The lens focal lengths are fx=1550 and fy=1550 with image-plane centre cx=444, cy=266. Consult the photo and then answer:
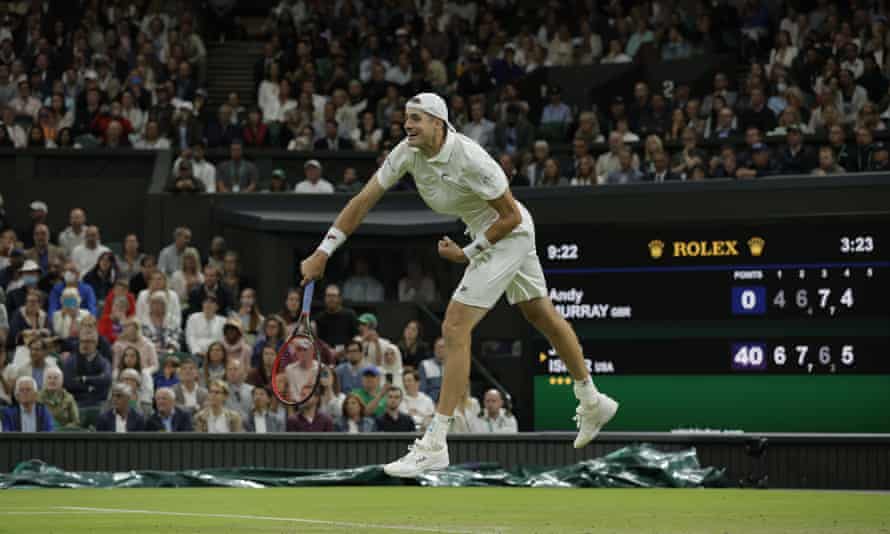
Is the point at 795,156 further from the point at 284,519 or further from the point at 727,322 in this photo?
the point at 284,519

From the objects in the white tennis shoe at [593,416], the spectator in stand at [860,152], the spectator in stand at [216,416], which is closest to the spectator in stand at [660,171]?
the spectator in stand at [860,152]

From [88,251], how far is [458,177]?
1045 cm

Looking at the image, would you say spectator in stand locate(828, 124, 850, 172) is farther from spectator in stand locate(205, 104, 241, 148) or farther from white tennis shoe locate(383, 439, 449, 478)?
white tennis shoe locate(383, 439, 449, 478)

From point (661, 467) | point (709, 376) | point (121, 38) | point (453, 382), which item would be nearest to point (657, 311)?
point (709, 376)

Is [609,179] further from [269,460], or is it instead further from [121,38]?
[121,38]

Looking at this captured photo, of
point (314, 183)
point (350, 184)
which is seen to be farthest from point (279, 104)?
point (350, 184)

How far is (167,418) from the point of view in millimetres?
14344

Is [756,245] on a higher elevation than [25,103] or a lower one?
lower

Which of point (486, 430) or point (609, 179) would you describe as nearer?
point (486, 430)

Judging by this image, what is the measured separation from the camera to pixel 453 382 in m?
8.88

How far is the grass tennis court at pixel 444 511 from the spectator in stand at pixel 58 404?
9.95 feet

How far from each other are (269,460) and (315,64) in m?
11.3

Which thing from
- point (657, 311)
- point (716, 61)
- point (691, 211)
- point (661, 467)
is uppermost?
point (716, 61)

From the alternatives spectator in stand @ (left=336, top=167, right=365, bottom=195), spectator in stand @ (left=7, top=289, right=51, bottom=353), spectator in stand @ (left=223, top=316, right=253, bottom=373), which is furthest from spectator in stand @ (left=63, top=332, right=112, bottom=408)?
spectator in stand @ (left=336, top=167, right=365, bottom=195)
